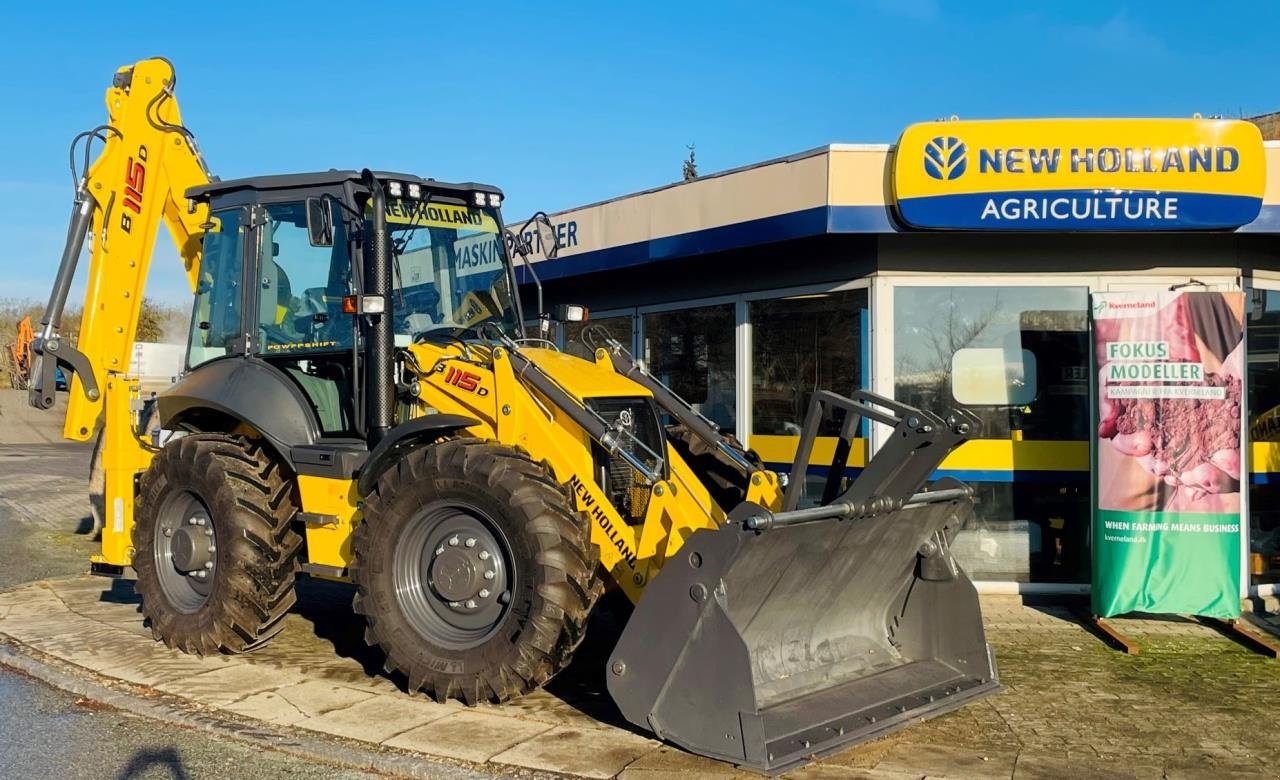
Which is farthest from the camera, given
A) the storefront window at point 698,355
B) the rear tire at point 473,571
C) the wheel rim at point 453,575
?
the storefront window at point 698,355

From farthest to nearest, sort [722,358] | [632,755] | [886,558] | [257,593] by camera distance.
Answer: [722,358] < [257,593] < [886,558] < [632,755]

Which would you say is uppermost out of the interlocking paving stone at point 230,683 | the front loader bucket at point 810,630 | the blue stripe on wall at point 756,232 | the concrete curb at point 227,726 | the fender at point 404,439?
the blue stripe on wall at point 756,232

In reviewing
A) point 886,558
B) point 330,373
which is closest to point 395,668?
point 330,373

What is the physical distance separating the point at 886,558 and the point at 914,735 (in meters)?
0.92

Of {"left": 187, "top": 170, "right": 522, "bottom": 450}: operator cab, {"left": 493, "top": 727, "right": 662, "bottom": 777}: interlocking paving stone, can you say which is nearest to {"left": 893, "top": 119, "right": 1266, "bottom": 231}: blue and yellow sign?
{"left": 187, "top": 170, "right": 522, "bottom": 450}: operator cab

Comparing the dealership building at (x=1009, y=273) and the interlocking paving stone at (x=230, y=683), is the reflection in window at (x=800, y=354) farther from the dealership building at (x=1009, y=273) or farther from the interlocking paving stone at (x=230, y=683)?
the interlocking paving stone at (x=230, y=683)

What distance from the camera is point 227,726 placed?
571 centimetres

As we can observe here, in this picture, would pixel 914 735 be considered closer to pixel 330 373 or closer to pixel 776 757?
pixel 776 757

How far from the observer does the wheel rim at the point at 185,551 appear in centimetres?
724

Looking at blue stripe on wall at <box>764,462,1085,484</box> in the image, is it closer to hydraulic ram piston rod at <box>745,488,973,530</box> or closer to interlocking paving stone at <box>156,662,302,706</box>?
hydraulic ram piston rod at <box>745,488,973,530</box>

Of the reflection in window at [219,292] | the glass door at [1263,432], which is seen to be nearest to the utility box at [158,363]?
the reflection in window at [219,292]

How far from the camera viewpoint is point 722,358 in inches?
412

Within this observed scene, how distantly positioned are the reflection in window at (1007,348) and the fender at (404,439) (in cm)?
412

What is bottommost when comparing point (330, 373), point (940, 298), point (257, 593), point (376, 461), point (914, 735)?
point (914, 735)
